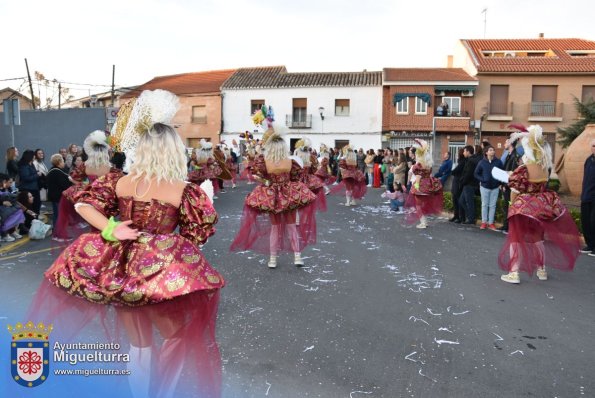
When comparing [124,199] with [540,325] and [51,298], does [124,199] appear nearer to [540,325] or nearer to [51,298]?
[51,298]

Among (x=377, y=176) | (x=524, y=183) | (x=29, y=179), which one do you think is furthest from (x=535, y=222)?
(x=377, y=176)

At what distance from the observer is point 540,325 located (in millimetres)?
5168

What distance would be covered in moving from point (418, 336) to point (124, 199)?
2959 mm

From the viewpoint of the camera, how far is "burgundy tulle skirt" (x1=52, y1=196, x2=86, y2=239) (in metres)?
6.91

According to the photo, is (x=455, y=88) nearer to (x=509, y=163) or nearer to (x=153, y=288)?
(x=509, y=163)

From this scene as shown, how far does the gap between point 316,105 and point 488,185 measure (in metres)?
27.9

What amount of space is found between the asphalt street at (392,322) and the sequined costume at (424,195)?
8.51 ft

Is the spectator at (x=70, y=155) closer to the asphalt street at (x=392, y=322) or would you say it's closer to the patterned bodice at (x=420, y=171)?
the asphalt street at (x=392, y=322)

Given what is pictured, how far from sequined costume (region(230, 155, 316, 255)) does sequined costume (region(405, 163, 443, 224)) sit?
4.48m

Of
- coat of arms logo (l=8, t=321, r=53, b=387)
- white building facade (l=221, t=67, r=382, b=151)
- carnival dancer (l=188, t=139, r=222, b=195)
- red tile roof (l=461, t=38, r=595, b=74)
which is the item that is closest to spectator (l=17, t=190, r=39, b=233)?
carnival dancer (l=188, t=139, r=222, b=195)

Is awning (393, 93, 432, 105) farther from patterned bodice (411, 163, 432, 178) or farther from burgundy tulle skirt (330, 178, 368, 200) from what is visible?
patterned bodice (411, 163, 432, 178)

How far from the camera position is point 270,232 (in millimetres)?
7625

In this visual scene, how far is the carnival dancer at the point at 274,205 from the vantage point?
741 cm

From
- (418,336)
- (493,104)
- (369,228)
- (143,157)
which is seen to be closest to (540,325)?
(418,336)
